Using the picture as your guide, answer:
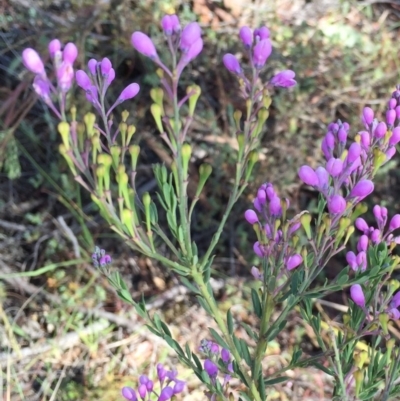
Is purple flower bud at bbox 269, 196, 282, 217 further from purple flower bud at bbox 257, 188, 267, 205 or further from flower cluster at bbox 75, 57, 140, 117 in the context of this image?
flower cluster at bbox 75, 57, 140, 117

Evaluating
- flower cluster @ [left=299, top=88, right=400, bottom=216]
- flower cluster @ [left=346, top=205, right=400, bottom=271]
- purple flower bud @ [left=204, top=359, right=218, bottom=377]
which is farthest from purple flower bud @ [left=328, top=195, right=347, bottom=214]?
purple flower bud @ [left=204, top=359, right=218, bottom=377]

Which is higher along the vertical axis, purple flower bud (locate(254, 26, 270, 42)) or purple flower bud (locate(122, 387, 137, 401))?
purple flower bud (locate(254, 26, 270, 42))

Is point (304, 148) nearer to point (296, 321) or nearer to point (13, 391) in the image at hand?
point (296, 321)

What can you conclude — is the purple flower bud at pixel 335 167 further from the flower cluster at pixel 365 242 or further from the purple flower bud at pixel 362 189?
the flower cluster at pixel 365 242

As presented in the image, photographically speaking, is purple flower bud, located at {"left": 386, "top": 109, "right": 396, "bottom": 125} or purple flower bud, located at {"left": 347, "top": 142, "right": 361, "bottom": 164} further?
purple flower bud, located at {"left": 386, "top": 109, "right": 396, "bottom": 125}

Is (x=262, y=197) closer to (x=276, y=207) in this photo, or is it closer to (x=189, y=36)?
(x=276, y=207)

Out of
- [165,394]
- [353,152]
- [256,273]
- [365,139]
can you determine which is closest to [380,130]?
[365,139]

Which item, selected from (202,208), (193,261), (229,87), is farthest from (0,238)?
(193,261)
